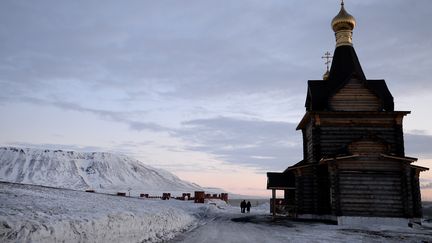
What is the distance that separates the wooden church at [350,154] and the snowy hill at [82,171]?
117672 millimetres

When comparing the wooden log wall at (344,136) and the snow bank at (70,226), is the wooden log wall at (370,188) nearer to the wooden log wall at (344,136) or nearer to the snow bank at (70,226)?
the wooden log wall at (344,136)

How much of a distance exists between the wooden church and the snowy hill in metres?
118

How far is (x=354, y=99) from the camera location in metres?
26.6

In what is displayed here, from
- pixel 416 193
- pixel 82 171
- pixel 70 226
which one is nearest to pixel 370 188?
pixel 416 193

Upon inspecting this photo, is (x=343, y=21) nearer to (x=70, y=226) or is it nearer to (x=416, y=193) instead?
(x=416, y=193)

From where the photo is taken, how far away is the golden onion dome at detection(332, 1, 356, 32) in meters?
29.9

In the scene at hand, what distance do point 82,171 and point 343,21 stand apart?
15200 centimetres

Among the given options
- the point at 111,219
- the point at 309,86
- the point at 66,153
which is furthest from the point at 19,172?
the point at 111,219

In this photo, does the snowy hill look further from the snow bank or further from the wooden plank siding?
the snow bank

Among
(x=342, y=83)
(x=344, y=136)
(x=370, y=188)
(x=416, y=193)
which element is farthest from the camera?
(x=342, y=83)

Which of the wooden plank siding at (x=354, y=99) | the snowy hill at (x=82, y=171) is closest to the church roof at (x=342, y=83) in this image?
the wooden plank siding at (x=354, y=99)

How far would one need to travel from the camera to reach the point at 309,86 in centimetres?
2944

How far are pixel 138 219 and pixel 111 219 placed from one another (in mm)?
1975

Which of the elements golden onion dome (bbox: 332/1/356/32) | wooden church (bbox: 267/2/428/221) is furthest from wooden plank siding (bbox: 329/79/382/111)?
golden onion dome (bbox: 332/1/356/32)
